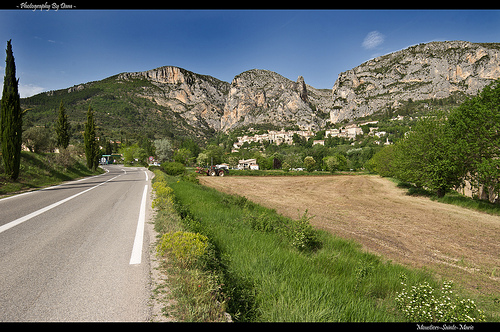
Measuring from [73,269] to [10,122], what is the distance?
19809 mm

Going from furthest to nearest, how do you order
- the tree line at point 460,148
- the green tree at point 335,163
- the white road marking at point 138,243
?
the green tree at point 335,163, the tree line at point 460,148, the white road marking at point 138,243

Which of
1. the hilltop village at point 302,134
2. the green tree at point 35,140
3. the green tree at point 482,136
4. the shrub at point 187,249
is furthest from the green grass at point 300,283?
the hilltop village at point 302,134

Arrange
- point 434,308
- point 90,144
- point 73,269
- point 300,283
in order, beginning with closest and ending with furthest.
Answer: point 434,308 → point 300,283 → point 73,269 → point 90,144

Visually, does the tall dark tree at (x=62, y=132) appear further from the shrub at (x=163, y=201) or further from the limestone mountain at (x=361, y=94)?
the limestone mountain at (x=361, y=94)

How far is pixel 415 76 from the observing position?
6280 inches

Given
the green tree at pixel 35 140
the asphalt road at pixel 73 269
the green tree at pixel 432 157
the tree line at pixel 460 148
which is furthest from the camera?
the green tree at pixel 35 140

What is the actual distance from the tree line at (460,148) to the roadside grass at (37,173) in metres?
29.7

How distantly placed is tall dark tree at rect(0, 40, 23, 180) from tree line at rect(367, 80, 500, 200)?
102ft

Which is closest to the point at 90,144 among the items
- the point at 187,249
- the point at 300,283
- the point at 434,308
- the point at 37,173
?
the point at 37,173

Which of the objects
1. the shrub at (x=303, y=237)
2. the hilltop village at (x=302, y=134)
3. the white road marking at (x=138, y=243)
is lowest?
the shrub at (x=303, y=237)

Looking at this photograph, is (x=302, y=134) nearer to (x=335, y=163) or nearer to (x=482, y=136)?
(x=335, y=163)

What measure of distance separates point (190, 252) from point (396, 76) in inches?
8302

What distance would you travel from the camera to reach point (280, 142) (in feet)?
559

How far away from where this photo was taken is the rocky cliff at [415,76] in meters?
143
